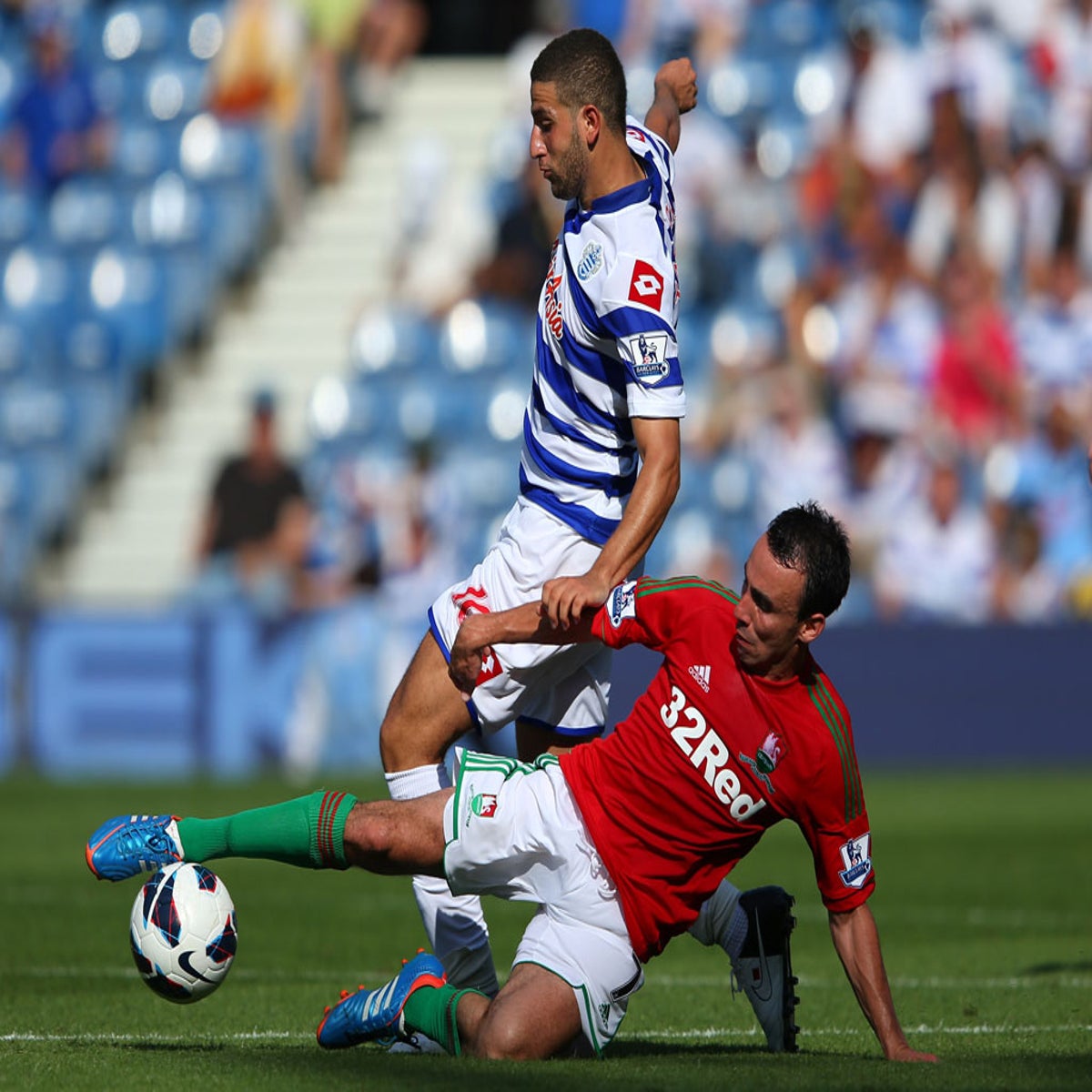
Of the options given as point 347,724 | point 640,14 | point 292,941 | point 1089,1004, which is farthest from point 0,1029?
point 640,14

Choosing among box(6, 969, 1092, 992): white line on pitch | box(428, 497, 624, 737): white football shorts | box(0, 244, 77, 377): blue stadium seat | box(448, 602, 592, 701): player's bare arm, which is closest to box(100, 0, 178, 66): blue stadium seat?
box(0, 244, 77, 377): blue stadium seat

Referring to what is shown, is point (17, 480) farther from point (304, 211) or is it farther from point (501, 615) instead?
point (501, 615)

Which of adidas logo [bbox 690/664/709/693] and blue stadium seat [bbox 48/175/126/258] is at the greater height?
blue stadium seat [bbox 48/175/126/258]

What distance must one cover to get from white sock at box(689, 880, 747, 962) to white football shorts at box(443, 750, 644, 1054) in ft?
1.78

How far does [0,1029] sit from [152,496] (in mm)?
11972

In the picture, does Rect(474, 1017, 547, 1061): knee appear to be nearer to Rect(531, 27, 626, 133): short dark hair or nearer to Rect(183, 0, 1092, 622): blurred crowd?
Rect(531, 27, 626, 133): short dark hair

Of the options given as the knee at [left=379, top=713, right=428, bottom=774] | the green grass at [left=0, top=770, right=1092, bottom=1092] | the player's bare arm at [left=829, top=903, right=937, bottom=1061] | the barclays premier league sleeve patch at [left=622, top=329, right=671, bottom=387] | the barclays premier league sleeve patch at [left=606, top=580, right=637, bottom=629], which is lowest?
the green grass at [left=0, top=770, right=1092, bottom=1092]

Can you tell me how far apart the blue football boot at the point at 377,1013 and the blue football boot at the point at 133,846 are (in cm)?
60

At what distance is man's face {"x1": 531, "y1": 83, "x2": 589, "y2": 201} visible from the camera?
607 cm

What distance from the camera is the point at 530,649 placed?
614cm

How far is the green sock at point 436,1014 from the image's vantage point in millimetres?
5578

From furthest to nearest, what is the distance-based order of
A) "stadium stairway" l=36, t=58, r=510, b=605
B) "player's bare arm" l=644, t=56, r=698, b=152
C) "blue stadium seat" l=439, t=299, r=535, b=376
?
1. "stadium stairway" l=36, t=58, r=510, b=605
2. "blue stadium seat" l=439, t=299, r=535, b=376
3. "player's bare arm" l=644, t=56, r=698, b=152

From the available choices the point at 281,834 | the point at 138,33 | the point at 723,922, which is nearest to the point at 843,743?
the point at 723,922

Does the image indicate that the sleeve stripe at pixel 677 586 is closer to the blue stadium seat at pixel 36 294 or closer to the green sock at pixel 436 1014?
the green sock at pixel 436 1014
